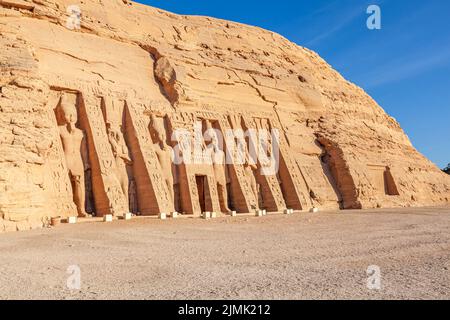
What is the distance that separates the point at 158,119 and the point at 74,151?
4272mm

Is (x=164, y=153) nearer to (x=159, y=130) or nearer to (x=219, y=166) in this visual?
(x=159, y=130)

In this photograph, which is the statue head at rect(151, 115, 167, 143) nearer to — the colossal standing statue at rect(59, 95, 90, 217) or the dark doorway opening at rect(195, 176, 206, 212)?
the dark doorway opening at rect(195, 176, 206, 212)

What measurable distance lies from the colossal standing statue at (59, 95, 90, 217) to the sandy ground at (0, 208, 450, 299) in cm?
486

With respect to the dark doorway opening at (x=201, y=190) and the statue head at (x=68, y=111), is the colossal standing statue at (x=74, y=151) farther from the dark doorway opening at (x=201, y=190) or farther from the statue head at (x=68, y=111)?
the dark doorway opening at (x=201, y=190)

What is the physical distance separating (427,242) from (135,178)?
11.4 meters

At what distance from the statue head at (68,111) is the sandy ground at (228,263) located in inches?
250

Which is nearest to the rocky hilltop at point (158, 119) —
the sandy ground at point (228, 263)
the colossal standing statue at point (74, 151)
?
the colossal standing statue at point (74, 151)

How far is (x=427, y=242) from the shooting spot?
299 inches

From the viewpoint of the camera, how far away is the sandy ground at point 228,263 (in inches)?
172

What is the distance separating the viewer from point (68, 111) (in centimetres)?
1538

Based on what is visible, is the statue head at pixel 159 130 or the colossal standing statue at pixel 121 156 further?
the statue head at pixel 159 130

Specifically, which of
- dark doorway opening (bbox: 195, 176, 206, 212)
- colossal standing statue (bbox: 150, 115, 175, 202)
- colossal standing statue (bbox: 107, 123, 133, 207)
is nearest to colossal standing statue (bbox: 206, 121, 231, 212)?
dark doorway opening (bbox: 195, 176, 206, 212)

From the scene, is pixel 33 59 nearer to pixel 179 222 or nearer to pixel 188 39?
pixel 179 222

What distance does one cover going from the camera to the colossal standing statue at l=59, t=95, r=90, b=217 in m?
14.8
